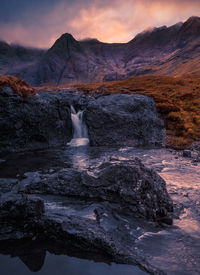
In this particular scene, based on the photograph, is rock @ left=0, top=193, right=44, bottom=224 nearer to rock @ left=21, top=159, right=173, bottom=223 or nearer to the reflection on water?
the reflection on water

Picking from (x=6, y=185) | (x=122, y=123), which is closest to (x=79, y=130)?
(x=122, y=123)

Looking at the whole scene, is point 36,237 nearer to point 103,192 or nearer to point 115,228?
point 115,228

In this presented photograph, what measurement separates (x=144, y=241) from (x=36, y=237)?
9.08ft

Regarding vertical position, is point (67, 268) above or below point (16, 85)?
below

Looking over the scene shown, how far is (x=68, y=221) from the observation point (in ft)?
17.8

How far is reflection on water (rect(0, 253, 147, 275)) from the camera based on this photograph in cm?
411

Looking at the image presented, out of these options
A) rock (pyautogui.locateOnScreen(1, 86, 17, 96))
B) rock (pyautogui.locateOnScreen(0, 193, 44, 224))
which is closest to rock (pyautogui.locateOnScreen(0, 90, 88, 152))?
rock (pyautogui.locateOnScreen(1, 86, 17, 96))

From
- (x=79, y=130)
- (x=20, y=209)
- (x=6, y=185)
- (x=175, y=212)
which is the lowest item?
(x=175, y=212)

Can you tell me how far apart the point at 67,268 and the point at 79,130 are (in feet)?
71.7

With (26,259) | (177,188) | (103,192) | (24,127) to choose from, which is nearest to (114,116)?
(24,127)

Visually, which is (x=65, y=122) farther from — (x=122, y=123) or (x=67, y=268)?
(x=67, y=268)

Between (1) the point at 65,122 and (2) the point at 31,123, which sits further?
(1) the point at 65,122

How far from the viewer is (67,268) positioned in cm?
425

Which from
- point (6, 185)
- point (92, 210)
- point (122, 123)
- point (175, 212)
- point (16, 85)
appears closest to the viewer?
point (92, 210)
